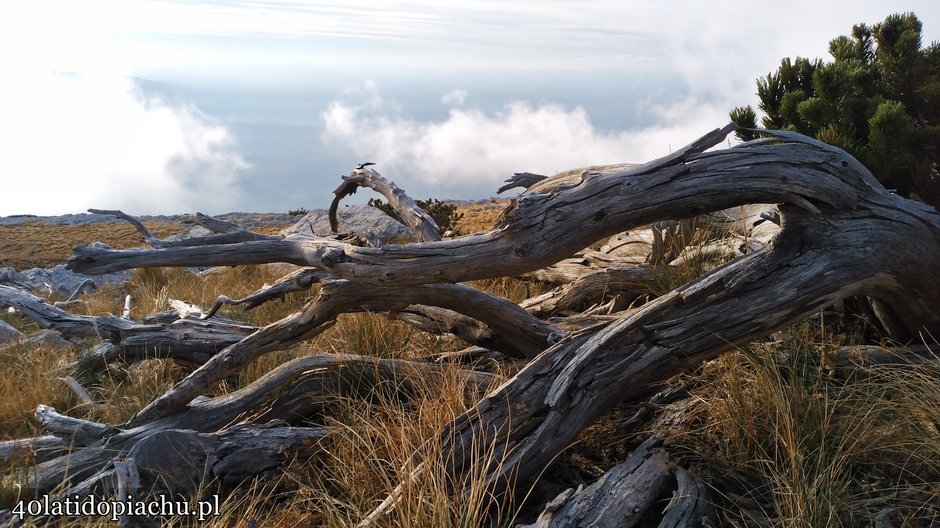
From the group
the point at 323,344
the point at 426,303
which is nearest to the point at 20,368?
the point at 323,344

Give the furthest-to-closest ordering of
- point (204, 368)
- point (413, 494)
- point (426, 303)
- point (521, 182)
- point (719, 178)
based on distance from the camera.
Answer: point (521, 182), point (426, 303), point (204, 368), point (719, 178), point (413, 494)

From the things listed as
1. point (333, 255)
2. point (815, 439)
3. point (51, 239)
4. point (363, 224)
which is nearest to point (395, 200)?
point (333, 255)

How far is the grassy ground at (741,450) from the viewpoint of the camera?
124 inches

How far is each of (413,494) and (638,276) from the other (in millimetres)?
3162

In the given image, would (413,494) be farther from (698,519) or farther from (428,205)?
(428,205)

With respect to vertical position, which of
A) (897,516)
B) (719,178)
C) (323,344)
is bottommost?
(897,516)

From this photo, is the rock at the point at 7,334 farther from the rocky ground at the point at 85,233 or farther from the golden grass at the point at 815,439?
the golden grass at the point at 815,439

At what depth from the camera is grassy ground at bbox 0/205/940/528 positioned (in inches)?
124

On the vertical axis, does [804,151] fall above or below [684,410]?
above

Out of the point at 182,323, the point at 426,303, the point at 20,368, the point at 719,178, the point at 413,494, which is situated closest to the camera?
the point at 413,494

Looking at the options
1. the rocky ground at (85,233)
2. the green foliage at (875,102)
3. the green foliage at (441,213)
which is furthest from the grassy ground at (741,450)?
the green foliage at (441,213)

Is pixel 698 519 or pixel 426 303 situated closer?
pixel 698 519

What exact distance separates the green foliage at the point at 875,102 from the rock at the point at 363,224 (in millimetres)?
6272

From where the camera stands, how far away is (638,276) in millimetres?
5695
